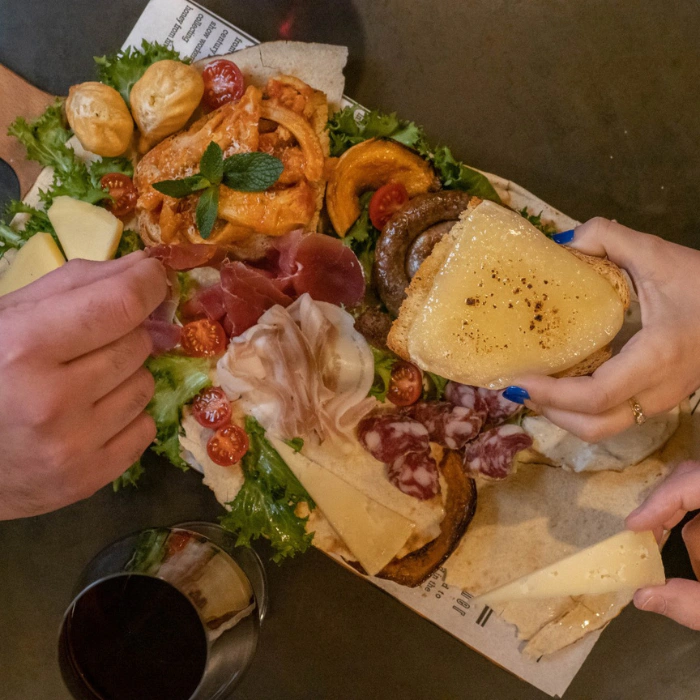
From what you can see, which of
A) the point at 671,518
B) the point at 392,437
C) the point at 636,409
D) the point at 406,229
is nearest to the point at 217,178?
the point at 406,229

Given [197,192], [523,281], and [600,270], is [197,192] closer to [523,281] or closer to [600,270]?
[523,281]

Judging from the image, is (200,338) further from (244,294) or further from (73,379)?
(73,379)

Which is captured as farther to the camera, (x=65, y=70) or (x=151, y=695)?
(x=65, y=70)

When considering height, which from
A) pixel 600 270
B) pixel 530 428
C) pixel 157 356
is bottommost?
pixel 157 356

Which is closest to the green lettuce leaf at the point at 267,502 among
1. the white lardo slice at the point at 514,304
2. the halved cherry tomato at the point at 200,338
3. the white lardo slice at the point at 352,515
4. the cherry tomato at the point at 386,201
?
the white lardo slice at the point at 352,515

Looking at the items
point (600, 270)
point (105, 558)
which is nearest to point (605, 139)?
point (600, 270)
